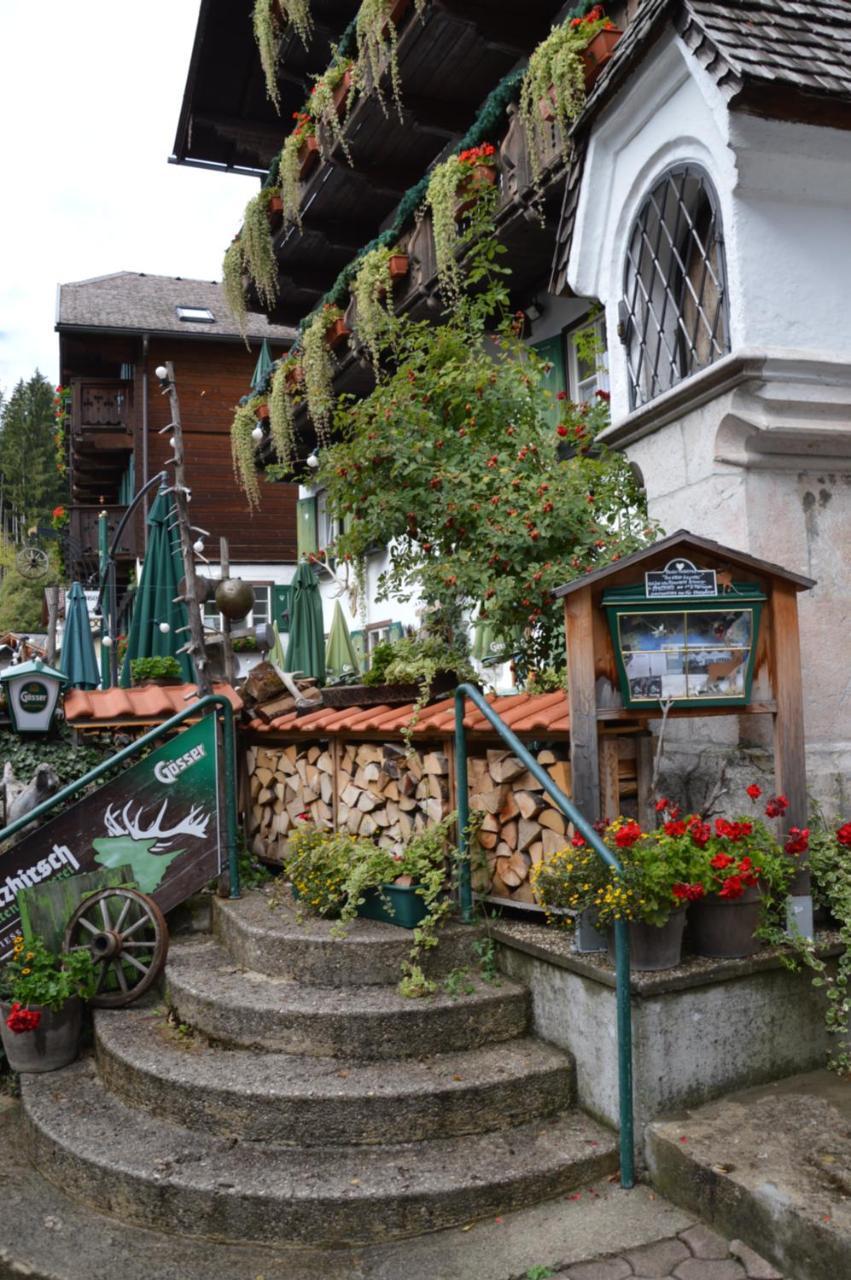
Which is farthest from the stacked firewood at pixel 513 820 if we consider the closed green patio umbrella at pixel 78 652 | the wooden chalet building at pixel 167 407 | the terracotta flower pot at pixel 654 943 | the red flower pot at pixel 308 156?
the wooden chalet building at pixel 167 407

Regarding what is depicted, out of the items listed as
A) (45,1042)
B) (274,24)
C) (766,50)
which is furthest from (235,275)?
(45,1042)

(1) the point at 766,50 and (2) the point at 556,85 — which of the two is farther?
(2) the point at 556,85

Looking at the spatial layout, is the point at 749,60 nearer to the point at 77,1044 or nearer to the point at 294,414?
the point at 77,1044

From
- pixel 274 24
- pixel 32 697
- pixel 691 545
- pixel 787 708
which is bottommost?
pixel 787 708

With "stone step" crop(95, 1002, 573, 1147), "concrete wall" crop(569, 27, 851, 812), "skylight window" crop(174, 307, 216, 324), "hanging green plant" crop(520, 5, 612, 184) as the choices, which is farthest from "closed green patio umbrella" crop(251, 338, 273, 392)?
"stone step" crop(95, 1002, 573, 1147)

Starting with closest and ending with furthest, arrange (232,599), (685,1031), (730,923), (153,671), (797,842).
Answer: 1. (685,1031)
2. (730,923)
3. (797,842)
4. (153,671)
5. (232,599)

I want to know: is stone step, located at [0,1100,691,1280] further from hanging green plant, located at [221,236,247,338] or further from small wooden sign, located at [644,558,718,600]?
hanging green plant, located at [221,236,247,338]

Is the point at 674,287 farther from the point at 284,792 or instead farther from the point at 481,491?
the point at 284,792

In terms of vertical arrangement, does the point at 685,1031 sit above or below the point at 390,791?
below

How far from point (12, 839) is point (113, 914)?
6.97 feet

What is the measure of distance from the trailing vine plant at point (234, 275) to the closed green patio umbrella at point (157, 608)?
6.63m

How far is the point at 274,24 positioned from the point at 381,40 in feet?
15.8

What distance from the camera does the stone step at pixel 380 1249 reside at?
137 inches

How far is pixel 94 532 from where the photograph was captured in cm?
2923
